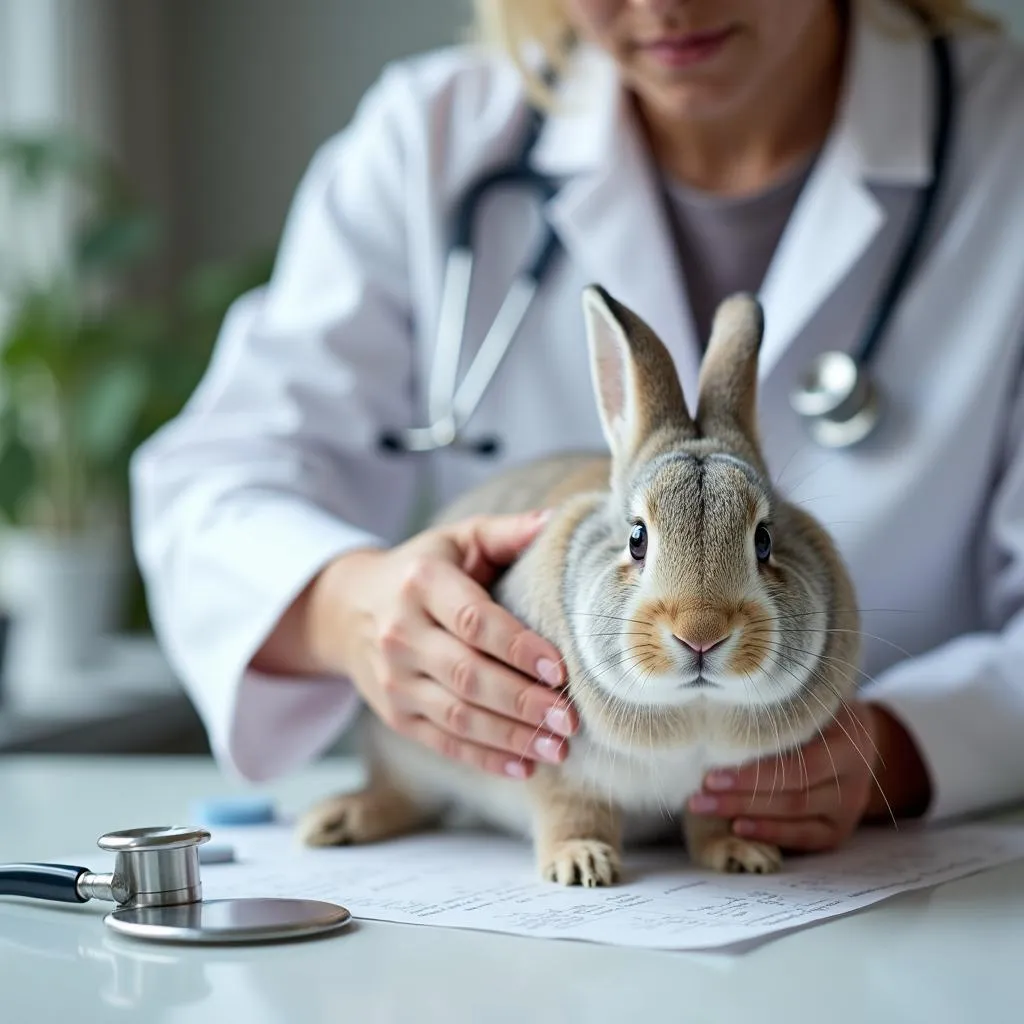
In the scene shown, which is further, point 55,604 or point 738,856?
point 55,604

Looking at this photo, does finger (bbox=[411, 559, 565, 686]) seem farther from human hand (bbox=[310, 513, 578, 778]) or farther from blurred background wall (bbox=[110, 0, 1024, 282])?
blurred background wall (bbox=[110, 0, 1024, 282])

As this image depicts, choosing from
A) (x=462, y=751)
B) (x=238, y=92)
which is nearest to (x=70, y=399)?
(x=238, y=92)

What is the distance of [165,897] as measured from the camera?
927mm

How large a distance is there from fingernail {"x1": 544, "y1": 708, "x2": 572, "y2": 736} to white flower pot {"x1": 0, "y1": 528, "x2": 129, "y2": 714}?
1.64m

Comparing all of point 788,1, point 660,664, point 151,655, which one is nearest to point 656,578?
point 660,664

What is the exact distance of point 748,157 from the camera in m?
1.53

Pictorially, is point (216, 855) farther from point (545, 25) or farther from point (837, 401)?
point (545, 25)

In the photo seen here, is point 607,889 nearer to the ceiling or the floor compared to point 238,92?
nearer to the floor

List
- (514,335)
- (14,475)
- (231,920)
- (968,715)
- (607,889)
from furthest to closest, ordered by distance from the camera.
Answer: (14,475) → (514,335) → (968,715) → (607,889) → (231,920)

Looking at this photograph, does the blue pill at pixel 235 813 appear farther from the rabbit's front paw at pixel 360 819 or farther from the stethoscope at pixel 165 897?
the stethoscope at pixel 165 897

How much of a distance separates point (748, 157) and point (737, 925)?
915 mm

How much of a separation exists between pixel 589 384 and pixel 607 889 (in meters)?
0.66

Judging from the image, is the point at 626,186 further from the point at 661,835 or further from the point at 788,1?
the point at 661,835

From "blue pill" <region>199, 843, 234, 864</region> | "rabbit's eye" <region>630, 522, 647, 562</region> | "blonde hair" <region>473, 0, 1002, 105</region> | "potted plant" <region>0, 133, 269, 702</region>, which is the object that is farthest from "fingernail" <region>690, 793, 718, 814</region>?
"potted plant" <region>0, 133, 269, 702</region>
